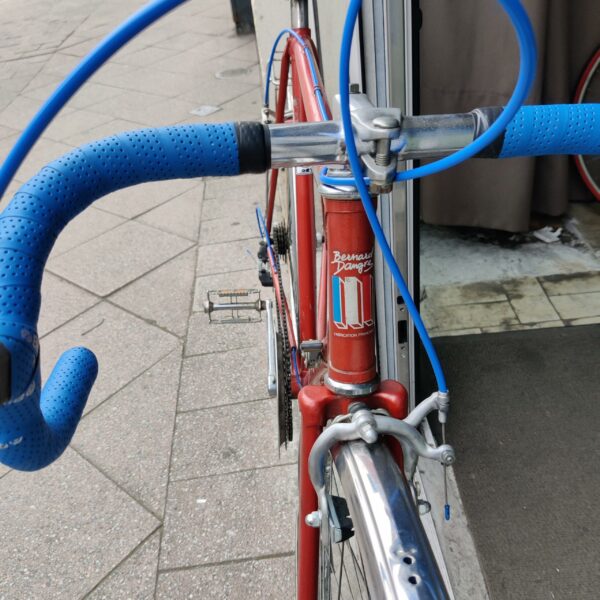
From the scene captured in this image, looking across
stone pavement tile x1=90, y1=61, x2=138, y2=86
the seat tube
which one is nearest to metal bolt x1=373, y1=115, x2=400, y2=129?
the seat tube

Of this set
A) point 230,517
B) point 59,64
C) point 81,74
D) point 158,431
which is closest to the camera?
point 81,74

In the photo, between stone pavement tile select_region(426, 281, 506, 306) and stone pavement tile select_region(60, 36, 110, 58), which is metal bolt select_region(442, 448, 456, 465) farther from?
stone pavement tile select_region(60, 36, 110, 58)

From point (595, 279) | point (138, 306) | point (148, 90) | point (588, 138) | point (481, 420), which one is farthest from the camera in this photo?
point (148, 90)

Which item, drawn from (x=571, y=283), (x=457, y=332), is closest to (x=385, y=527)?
(x=457, y=332)

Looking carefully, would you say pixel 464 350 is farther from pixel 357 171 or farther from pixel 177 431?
pixel 357 171

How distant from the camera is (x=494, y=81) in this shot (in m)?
2.93

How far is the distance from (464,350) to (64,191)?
90.5 inches

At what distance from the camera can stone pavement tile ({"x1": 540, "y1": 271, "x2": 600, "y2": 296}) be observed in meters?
2.98

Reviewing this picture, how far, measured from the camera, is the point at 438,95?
3053 mm

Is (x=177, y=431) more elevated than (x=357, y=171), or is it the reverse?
(x=357, y=171)

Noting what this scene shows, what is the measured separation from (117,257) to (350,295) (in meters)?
3.04

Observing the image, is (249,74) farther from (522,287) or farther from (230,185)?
(522,287)

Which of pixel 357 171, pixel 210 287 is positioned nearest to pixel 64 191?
pixel 357 171

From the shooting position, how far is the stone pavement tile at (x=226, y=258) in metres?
3.47
